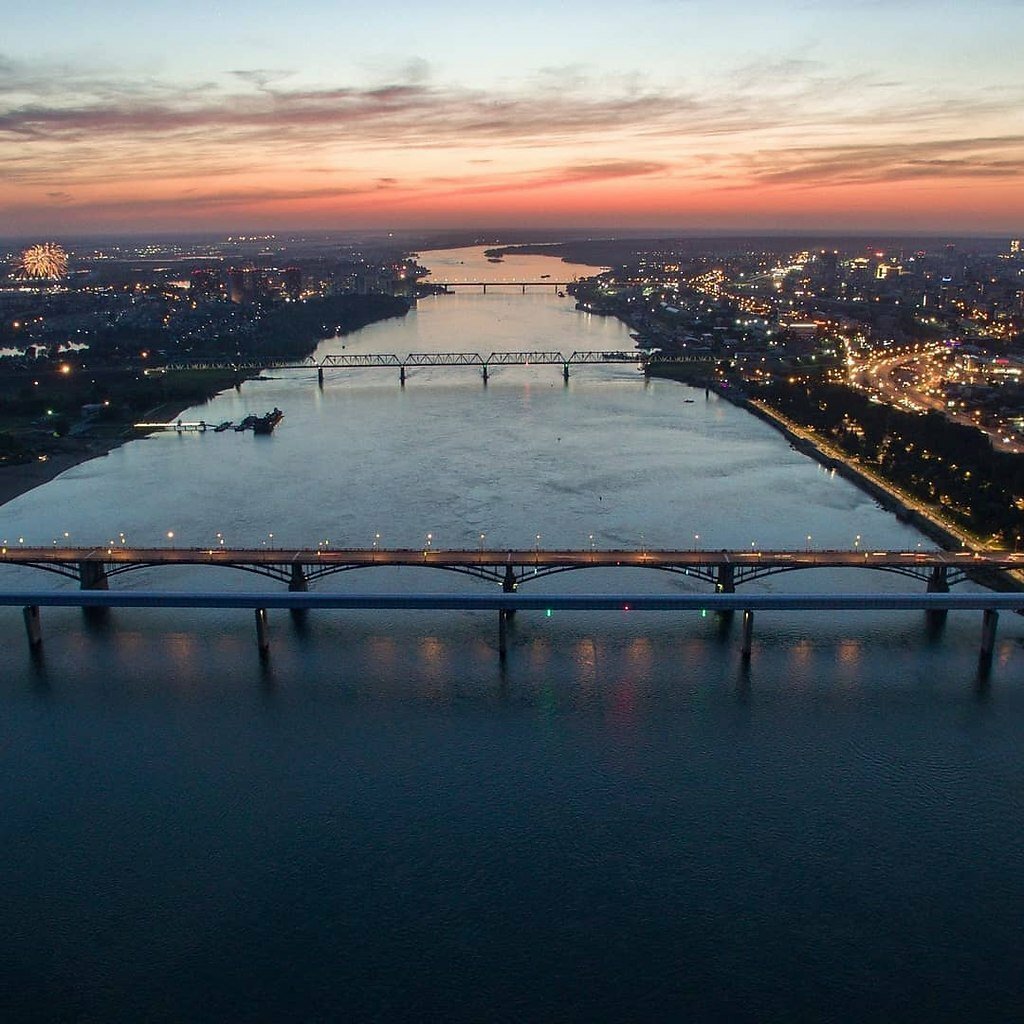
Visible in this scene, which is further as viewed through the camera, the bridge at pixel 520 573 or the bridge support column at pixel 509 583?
the bridge support column at pixel 509 583

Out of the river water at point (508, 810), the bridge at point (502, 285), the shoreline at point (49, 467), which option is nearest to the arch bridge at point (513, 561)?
the river water at point (508, 810)

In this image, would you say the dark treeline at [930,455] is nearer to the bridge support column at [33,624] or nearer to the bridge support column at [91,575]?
the bridge support column at [91,575]

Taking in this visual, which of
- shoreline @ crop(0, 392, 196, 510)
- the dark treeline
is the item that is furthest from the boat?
the dark treeline

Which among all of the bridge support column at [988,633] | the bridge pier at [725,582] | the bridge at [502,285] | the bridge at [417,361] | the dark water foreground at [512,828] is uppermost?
the bridge at [502,285]

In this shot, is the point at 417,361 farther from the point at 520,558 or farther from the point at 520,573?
the point at 520,558

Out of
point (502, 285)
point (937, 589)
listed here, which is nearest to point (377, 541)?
point (937, 589)

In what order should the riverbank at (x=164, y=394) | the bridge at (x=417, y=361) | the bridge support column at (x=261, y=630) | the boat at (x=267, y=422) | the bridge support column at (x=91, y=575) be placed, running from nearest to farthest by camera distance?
the bridge support column at (x=261, y=630), the bridge support column at (x=91, y=575), the riverbank at (x=164, y=394), the boat at (x=267, y=422), the bridge at (x=417, y=361)
